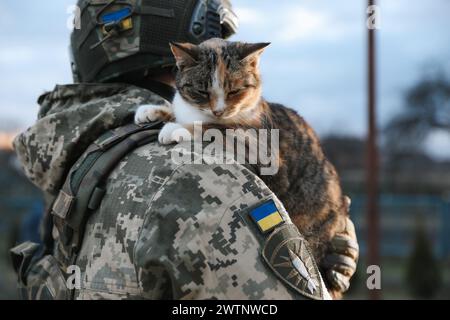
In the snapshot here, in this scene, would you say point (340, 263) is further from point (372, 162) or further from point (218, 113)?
point (372, 162)

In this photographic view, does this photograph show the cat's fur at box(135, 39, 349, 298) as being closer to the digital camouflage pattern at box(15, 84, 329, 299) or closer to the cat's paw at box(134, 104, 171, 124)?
the cat's paw at box(134, 104, 171, 124)

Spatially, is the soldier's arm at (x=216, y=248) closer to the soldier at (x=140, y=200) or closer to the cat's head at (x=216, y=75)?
the soldier at (x=140, y=200)

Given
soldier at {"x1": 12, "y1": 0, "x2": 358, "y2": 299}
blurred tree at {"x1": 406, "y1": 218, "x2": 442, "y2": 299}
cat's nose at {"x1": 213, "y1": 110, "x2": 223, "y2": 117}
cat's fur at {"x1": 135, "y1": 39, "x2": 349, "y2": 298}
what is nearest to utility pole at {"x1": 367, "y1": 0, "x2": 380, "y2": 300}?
blurred tree at {"x1": 406, "y1": 218, "x2": 442, "y2": 299}

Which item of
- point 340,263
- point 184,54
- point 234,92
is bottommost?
point 340,263

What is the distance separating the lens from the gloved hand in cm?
312

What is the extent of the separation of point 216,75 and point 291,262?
1064mm

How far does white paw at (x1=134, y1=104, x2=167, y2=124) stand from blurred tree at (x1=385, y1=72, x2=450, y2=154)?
2807cm

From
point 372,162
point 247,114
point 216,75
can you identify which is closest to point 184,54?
point 216,75

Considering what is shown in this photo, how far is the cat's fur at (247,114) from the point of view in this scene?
9.75ft

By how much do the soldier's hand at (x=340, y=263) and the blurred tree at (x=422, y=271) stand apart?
41.7 feet

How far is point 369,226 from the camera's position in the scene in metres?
11.7

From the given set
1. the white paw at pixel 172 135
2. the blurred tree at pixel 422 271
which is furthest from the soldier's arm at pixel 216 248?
the blurred tree at pixel 422 271

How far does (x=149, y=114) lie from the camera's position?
9.18 ft

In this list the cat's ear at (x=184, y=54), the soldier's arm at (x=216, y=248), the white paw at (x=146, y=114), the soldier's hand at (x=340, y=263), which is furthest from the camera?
the soldier's hand at (x=340, y=263)
